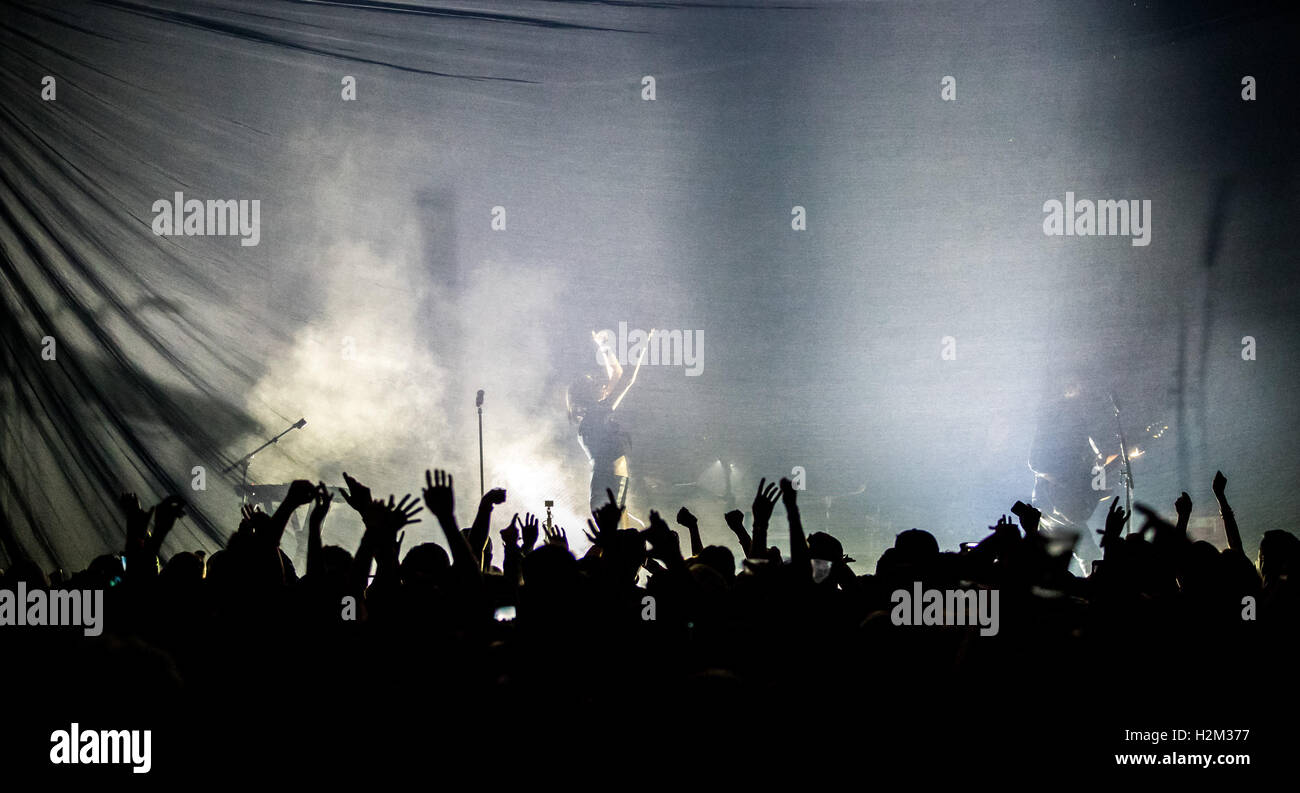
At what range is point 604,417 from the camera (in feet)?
15.4

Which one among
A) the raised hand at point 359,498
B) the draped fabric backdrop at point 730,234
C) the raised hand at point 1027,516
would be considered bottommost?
the raised hand at point 1027,516

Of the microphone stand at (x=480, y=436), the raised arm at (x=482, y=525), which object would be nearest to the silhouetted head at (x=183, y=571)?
the raised arm at (x=482, y=525)

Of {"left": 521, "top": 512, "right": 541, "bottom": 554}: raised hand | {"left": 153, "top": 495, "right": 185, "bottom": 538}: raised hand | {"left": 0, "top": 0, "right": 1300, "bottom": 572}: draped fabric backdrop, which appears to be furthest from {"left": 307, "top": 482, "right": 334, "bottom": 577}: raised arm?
{"left": 0, "top": 0, "right": 1300, "bottom": 572}: draped fabric backdrop

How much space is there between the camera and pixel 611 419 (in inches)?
185

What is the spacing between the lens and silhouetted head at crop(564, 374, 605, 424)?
4.64 metres

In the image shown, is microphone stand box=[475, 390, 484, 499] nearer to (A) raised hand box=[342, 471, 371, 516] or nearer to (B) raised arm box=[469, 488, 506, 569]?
(B) raised arm box=[469, 488, 506, 569]

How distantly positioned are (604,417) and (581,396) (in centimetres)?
17

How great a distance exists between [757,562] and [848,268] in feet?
10.4

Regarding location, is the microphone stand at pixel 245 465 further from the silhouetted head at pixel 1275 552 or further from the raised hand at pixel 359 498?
the silhouetted head at pixel 1275 552

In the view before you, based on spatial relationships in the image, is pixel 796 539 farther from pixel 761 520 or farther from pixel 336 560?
pixel 336 560

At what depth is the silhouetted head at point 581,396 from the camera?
15.2 ft

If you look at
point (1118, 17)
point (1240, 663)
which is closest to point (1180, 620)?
point (1240, 663)

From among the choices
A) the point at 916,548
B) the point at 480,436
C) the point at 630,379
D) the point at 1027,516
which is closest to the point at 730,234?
the point at 630,379
